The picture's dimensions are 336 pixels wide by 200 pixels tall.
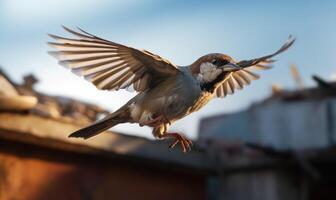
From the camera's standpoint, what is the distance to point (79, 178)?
5840 millimetres

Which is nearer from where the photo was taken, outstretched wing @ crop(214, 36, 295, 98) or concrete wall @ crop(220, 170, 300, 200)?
outstretched wing @ crop(214, 36, 295, 98)

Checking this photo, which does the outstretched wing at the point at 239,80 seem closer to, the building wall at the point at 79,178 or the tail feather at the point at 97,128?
the tail feather at the point at 97,128

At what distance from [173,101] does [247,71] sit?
0.87 m

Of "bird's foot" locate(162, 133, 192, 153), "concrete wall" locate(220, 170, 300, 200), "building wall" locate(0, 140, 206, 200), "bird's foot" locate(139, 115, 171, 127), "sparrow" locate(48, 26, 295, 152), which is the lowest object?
"concrete wall" locate(220, 170, 300, 200)

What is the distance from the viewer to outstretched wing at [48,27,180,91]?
2.95 metres

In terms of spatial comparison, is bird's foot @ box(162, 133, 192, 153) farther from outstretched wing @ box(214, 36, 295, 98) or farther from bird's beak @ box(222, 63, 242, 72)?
outstretched wing @ box(214, 36, 295, 98)

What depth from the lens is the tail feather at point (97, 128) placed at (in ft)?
9.52

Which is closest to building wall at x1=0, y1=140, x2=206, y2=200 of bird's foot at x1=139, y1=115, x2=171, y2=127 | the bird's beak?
bird's foot at x1=139, y1=115, x2=171, y2=127

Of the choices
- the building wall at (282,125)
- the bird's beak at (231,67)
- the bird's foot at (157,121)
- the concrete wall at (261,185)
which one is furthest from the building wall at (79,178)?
the bird's beak at (231,67)

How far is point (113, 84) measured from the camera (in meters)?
3.10

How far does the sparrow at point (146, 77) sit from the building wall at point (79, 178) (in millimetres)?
2494

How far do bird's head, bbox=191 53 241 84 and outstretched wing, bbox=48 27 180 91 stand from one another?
141mm

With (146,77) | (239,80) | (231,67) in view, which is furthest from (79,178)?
(231,67)

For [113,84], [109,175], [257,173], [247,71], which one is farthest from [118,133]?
[113,84]
